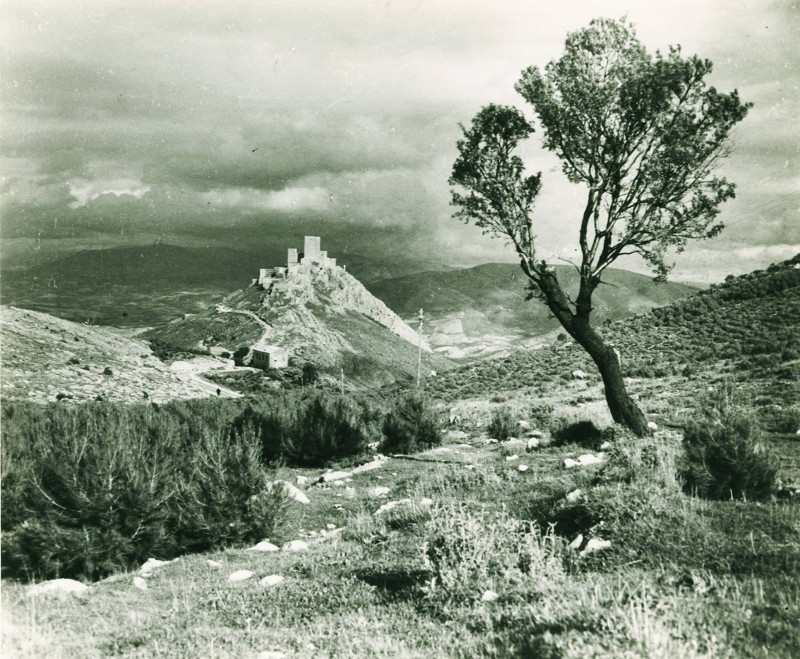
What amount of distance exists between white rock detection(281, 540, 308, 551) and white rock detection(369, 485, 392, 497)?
2663 mm

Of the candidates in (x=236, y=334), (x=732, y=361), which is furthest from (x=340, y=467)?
(x=236, y=334)

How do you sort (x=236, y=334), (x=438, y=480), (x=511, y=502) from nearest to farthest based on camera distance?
(x=511, y=502) < (x=438, y=480) < (x=236, y=334)

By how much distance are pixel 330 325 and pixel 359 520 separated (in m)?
117

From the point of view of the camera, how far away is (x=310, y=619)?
16.9ft

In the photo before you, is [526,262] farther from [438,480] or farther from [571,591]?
[571,591]

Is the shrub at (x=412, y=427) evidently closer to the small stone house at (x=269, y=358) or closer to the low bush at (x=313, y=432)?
the low bush at (x=313, y=432)

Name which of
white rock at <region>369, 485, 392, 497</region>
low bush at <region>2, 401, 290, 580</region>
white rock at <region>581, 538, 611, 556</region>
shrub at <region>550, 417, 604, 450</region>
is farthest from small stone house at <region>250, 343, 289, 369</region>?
white rock at <region>581, 538, 611, 556</region>

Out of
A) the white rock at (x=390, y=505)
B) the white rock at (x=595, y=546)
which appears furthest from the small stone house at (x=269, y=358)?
the white rock at (x=595, y=546)

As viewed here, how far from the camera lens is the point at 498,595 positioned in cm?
498

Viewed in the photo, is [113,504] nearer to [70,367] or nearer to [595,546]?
[595,546]

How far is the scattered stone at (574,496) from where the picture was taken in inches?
282

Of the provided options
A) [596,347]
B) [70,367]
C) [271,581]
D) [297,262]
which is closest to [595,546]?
[271,581]

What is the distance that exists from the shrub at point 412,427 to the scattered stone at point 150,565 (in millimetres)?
9141

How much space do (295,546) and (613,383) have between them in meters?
7.73
